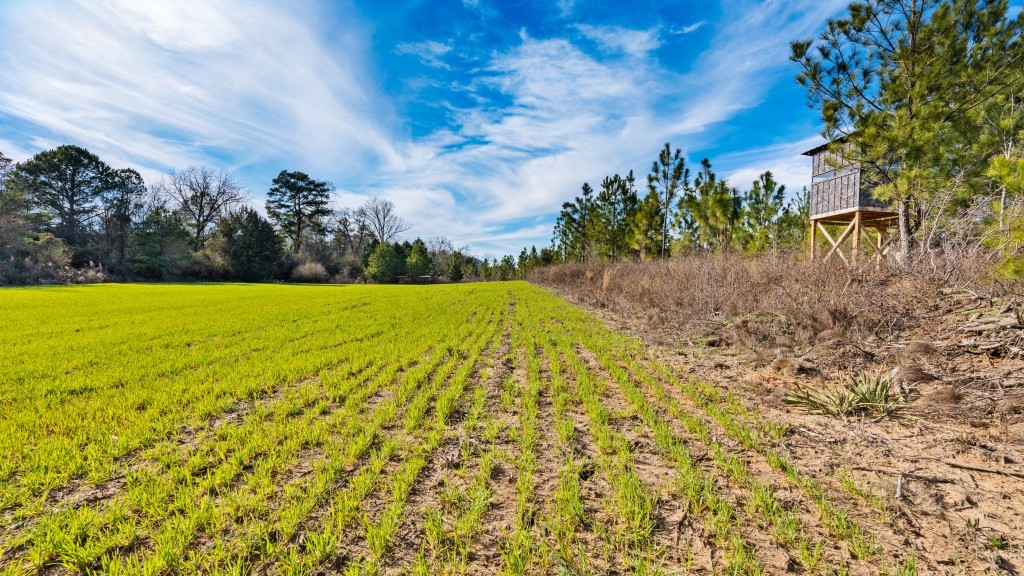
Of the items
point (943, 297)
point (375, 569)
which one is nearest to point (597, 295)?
point (943, 297)

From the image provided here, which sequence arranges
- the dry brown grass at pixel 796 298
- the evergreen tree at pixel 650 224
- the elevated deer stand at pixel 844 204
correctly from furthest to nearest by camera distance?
the evergreen tree at pixel 650 224 → the elevated deer stand at pixel 844 204 → the dry brown grass at pixel 796 298

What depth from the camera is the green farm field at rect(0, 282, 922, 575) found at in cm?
218

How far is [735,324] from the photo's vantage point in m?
7.86

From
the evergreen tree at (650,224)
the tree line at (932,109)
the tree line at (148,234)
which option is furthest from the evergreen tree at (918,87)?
the tree line at (148,234)

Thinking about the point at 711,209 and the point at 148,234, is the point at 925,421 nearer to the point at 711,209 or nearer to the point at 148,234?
the point at 711,209

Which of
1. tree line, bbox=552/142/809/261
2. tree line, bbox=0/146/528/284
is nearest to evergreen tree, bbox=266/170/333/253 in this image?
tree line, bbox=0/146/528/284

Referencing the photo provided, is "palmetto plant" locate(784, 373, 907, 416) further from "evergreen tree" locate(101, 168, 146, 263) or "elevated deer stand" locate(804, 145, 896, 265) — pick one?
"evergreen tree" locate(101, 168, 146, 263)

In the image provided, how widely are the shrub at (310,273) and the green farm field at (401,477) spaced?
4812 centimetres

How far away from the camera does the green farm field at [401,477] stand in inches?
86.0

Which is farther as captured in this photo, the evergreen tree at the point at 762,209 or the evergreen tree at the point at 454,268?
the evergreen tree at the point at 454,268

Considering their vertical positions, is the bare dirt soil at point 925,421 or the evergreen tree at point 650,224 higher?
the evergreen tree at point 650,224

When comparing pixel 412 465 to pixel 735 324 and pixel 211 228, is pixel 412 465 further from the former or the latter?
pixel 211 228

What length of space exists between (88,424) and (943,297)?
444 inches

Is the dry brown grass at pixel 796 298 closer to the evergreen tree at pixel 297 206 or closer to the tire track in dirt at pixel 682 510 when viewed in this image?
the tire track in dirt at pixel 682 510
